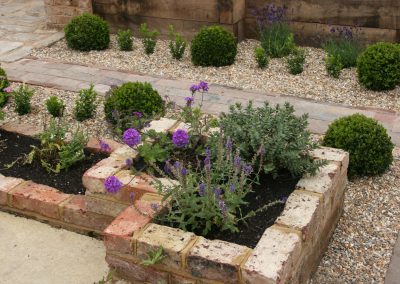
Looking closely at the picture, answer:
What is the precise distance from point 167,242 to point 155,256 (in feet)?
0.35

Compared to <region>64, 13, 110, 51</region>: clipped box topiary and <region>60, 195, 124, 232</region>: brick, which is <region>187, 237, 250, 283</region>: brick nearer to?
<region>60, 195, 124, 232</region>: brick

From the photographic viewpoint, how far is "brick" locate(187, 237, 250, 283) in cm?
311

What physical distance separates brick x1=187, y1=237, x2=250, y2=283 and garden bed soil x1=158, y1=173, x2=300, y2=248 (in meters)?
0.23

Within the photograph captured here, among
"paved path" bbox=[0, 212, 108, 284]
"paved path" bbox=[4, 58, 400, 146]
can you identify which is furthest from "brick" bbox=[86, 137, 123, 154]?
"paved path" bbox=[4, 58, 400, 146]

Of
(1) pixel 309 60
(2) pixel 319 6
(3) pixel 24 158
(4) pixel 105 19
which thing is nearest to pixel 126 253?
(3) pixel 24 158

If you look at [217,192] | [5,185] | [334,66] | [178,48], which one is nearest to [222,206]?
[217,192]

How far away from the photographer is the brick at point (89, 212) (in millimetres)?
4027

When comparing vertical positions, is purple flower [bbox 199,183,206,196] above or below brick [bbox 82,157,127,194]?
above

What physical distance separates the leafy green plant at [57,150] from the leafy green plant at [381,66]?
319 centimetres

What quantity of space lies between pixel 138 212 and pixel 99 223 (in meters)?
0.65

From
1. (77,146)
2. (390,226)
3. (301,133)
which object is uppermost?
(301,133)

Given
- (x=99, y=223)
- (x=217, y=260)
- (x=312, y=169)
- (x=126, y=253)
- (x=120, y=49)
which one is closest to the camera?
(x=217, y=260)

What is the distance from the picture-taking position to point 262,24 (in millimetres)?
7902

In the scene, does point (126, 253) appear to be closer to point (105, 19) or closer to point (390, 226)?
point (390, 226)
